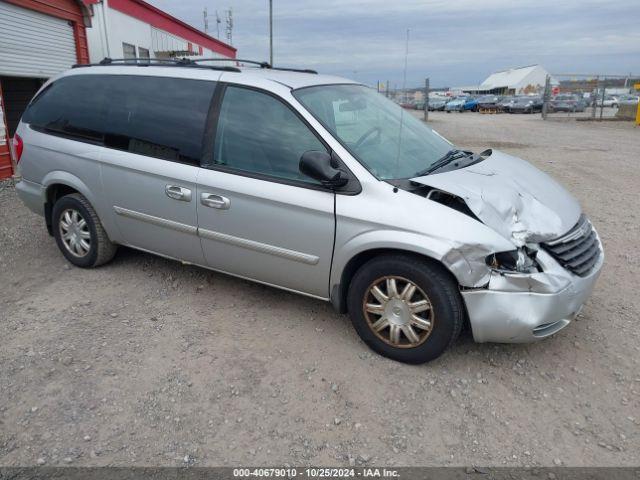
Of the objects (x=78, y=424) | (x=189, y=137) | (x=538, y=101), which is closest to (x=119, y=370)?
(x=78, y=424)

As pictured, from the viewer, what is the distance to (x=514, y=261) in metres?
2.79

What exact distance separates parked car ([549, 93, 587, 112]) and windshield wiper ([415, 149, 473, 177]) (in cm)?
3558

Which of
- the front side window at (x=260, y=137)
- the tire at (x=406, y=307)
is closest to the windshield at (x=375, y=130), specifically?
the front side window at (x=260, y=137)

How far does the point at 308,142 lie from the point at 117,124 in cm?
177

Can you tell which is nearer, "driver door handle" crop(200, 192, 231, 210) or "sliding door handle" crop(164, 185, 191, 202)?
"driver door handle" crop(200, 192, 231, 210)

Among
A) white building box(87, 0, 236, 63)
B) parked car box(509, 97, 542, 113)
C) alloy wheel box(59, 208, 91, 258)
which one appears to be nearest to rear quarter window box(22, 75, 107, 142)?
alloy wheel box(59, 208, 91, 258)

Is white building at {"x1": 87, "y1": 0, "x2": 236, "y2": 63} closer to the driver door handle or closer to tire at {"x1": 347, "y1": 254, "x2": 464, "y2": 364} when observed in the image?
the driver door handle

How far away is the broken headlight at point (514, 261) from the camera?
278 cm

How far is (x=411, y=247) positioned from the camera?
2.85 m

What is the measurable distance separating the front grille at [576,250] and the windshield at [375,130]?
0.99 m

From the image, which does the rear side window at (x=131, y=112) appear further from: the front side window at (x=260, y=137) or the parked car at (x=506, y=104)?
the parked car at (x=506, y=104)

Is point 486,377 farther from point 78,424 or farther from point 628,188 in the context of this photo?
point 628,188

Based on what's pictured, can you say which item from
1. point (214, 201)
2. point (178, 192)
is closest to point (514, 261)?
point (214, 201)

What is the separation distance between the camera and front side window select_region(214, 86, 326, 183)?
10.8 feet
